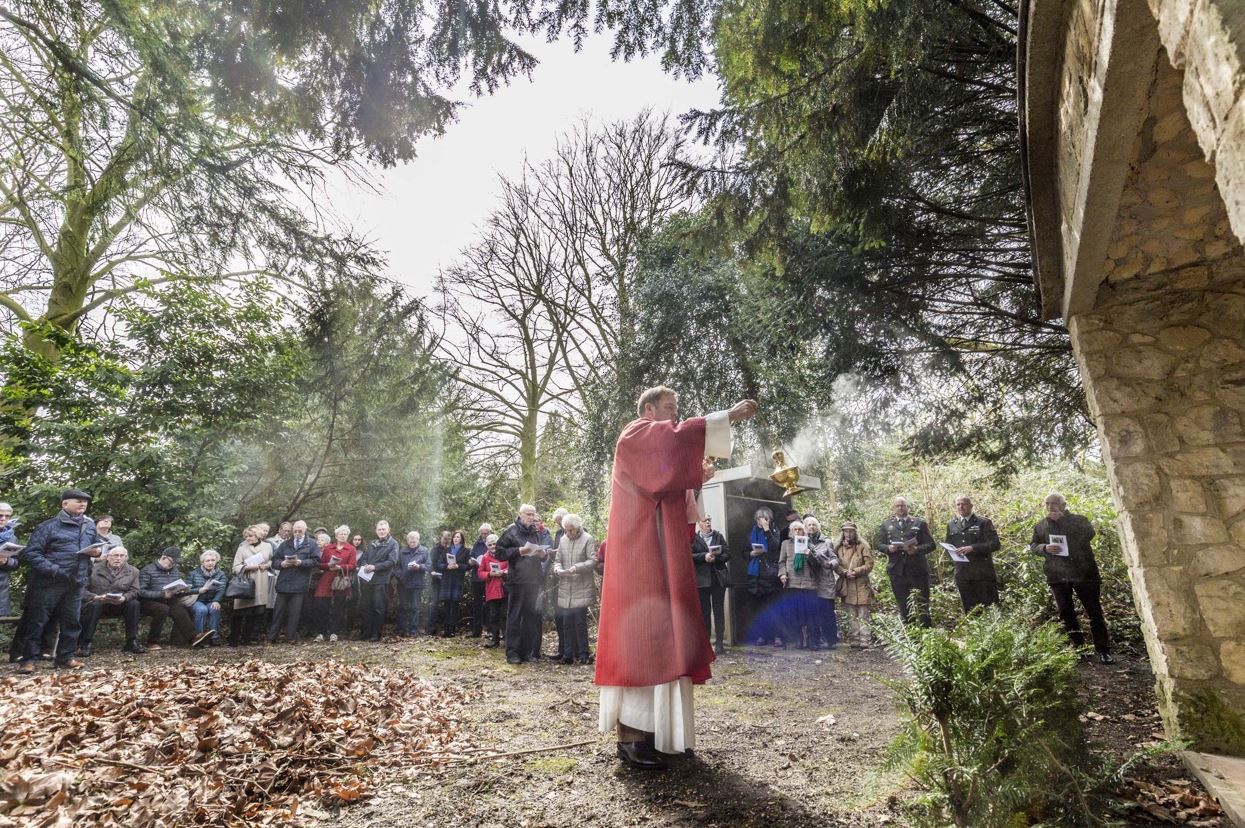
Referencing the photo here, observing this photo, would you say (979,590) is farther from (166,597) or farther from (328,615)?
(166,597)

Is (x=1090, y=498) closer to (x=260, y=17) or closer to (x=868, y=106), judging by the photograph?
(x=868, y=106)

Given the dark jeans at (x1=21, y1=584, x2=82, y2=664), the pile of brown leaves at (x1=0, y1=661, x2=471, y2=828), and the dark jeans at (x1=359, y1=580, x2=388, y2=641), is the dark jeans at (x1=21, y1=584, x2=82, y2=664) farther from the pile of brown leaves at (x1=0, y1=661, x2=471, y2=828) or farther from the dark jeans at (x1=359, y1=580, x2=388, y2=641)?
the dark jeans at (x1=359, y1=580, x2=388, y2=641)

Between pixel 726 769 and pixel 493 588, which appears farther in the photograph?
pixel 493 588

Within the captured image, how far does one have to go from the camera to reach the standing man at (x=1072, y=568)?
22.5ft

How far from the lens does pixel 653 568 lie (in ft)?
12.2

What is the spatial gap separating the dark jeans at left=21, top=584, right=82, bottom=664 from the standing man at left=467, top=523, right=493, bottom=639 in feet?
18.0

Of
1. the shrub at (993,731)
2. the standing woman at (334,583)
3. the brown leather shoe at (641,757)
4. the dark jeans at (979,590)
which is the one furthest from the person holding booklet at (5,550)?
the dark jeans at (979,590)

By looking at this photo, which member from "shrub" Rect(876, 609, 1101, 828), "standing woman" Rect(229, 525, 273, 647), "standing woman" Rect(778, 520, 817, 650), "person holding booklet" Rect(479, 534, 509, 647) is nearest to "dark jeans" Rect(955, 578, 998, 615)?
"standing woman" Rect(778, 520, 817, 650)

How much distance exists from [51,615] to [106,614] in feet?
5.96

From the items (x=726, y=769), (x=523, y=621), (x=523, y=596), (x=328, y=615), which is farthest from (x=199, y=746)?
(x=328, y=615)

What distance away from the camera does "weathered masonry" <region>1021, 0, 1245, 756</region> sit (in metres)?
2.71

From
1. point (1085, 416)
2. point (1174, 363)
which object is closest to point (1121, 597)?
point (1085, 416)

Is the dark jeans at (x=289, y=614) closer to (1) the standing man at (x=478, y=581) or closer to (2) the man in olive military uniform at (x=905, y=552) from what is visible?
(1) the standing man at (x=478, y=581)

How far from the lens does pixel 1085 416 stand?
25.7ft
